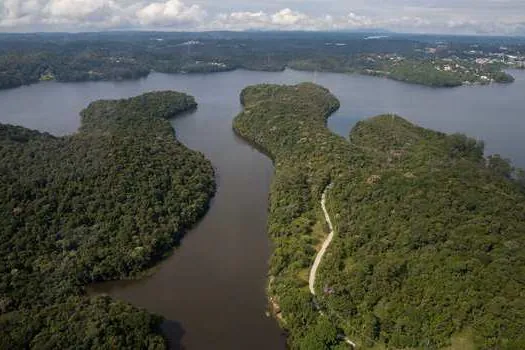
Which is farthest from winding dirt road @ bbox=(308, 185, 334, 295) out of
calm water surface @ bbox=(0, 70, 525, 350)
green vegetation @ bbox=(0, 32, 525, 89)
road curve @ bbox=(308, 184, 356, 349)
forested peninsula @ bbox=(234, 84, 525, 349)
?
green vegetation @ bbox=(0, 32, 525, 89)

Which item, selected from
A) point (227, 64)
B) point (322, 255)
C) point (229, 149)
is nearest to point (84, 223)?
point (322, 255)

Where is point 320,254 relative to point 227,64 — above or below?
below

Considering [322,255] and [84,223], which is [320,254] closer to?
[322,255]

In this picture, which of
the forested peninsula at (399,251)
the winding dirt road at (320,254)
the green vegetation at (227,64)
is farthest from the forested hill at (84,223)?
the green vegetation at (227,64)

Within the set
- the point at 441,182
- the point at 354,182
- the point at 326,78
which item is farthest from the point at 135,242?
the point at 326,78

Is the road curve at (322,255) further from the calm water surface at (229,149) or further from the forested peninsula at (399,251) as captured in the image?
the calm water surface at (229,149)

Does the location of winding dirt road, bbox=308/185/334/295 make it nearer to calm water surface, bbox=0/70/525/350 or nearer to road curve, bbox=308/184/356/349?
road curve, bbox=308/184/356/349

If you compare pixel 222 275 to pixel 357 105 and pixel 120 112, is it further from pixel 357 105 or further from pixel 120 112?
pixel 357 105
